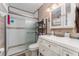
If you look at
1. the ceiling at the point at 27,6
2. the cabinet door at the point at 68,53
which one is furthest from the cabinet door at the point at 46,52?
the ceiling at the point at 27,6

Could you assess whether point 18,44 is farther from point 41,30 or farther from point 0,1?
point 0,1

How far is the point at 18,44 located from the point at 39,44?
0.31 meters

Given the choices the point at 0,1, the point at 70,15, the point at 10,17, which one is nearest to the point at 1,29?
the point at 10,17

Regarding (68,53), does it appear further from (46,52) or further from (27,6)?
(27,6)

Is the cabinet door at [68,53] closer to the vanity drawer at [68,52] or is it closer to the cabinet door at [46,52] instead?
the vanity drawer at [68,52]

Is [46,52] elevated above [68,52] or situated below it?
below

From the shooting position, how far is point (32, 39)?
3.59 ft

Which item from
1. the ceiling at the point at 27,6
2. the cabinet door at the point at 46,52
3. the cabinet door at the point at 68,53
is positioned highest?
the ceiling at the point at 27,6

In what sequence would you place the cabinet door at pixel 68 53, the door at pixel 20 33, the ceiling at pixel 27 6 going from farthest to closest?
the door at pixel 20 33, the ceiling at pixel 27 6, the cabinet door at pixel 68 53

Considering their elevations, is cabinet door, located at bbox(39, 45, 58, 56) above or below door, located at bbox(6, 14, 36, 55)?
below

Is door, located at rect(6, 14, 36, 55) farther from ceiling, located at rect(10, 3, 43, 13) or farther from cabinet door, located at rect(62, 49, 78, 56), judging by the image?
cabinet door, located at rect(62, 49, 78, 56)

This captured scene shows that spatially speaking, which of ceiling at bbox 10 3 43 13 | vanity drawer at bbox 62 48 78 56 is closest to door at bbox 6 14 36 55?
ceiling at bbox 10 3 43 13

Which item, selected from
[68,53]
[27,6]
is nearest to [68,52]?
[68,53]

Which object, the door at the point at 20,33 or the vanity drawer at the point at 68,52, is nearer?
the vanity drawer at the point at 68,52
